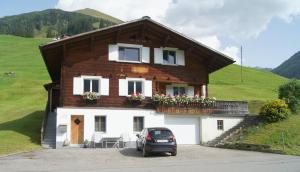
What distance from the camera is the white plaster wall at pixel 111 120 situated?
102ft

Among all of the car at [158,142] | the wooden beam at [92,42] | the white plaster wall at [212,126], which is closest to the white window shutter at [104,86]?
the wooden beam at [92,42]

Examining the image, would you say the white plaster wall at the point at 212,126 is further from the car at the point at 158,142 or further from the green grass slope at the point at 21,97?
the green grass slope at the point at 21,97

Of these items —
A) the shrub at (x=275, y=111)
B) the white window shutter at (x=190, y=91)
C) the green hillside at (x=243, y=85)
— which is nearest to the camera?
the shrub at (x=275, y=111)

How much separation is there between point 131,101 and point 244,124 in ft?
29.8

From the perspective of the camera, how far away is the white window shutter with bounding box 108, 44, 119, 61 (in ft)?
111

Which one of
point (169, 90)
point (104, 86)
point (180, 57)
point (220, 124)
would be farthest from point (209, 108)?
point (104, 86)

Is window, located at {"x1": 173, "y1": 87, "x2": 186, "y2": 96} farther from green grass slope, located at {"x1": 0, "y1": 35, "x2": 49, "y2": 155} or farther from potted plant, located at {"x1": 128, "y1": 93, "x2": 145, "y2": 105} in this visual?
green grass slope, located at {"x1": 0, "y1": 35, "x2": 49, "y2": 155}

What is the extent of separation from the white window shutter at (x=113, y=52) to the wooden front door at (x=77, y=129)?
5.10 meters

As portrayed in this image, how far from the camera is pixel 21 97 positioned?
55.3 meters

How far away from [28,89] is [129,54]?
28.6 metres

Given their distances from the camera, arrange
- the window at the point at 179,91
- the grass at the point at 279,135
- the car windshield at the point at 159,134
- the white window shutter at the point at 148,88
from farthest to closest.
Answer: the window at the point at 179,91 → the white window shutter at the point at 148,88 → the grass at the point at 279,135 → the car windshield at the point at 159,134

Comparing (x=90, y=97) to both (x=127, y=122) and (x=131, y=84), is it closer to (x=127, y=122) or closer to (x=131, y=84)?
(x=127, y=122)

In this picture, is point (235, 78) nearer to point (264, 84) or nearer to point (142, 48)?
point (264, 84)

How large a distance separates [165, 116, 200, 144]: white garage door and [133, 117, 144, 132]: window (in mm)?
2039
